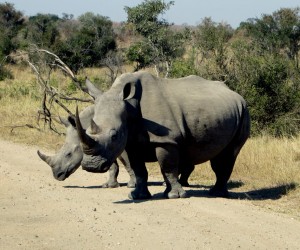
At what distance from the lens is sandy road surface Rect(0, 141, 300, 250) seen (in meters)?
6.79

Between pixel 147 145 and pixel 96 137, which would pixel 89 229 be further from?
pixel 147 145

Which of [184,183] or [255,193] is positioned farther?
[184,183]

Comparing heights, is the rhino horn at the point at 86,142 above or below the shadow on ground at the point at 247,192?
above

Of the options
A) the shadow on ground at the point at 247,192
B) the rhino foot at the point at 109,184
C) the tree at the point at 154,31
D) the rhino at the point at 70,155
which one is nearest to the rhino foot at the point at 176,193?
the shadow on ground at the point at 247,192

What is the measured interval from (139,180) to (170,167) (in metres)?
0.46

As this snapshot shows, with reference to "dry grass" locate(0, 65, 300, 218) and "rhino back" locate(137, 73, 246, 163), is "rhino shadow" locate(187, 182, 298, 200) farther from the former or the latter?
"rhino back" locate(137, 73, 246, 163)

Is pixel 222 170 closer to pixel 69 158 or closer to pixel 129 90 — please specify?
pixel 129 90

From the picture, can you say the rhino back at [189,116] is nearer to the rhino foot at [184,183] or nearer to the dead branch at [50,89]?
the rhino foot at [184,183]

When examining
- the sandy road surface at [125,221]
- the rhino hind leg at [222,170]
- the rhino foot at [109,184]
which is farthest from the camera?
the rhino foot at [109,184]

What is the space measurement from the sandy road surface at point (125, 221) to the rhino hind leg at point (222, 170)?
24 centimetres

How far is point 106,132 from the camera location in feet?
27.3

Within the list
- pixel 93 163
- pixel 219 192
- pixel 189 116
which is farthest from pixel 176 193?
pixel 93 163

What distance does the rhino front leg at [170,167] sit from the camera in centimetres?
892

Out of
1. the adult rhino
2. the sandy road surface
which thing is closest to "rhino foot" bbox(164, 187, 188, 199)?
the adult rhino
